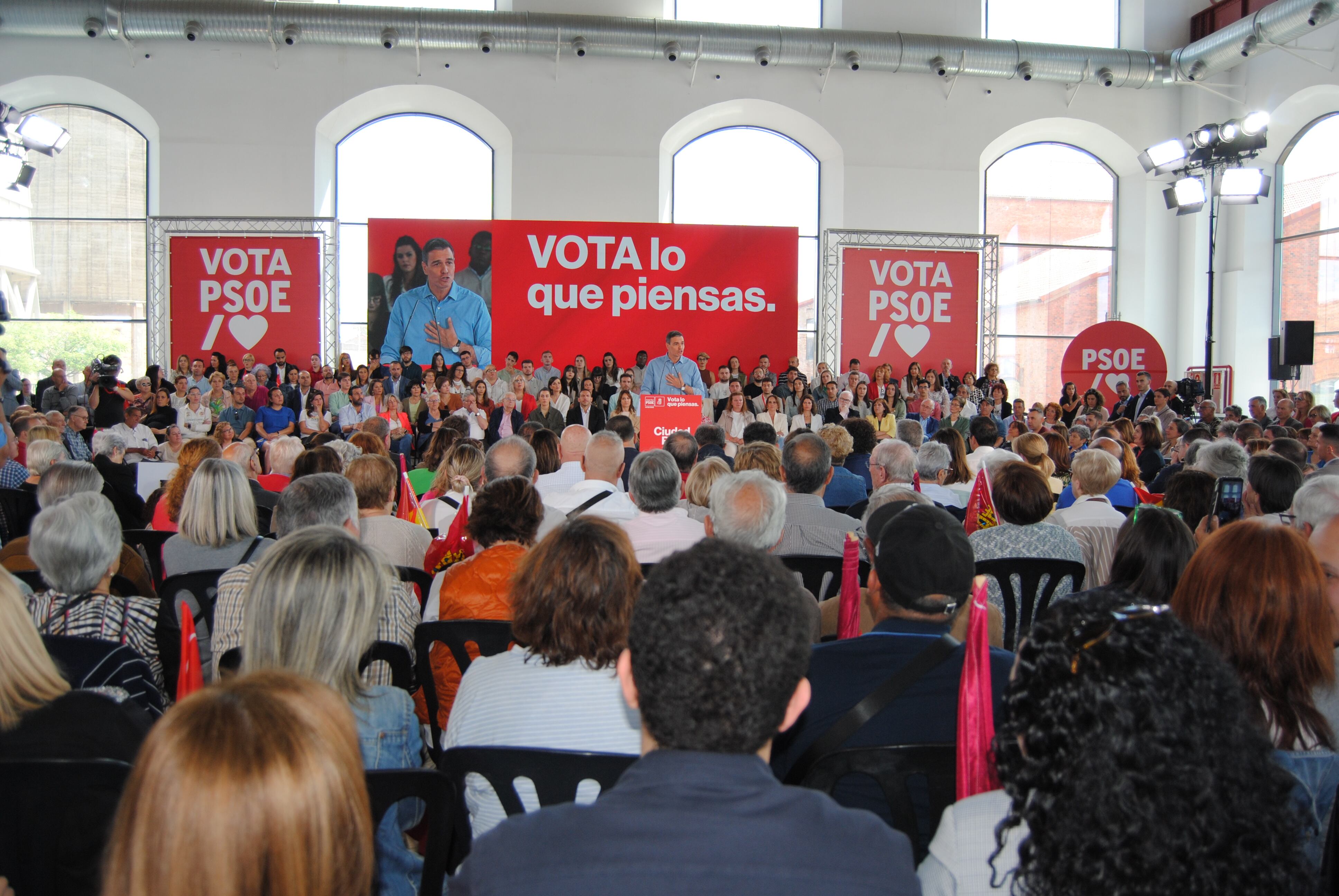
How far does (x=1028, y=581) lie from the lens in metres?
3.19

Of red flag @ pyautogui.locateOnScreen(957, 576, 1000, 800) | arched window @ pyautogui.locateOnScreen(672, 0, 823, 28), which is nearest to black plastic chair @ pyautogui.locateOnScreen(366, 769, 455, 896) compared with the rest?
red flag @ pyautogui.locateOnScreen(957, 576, 1000, 800)

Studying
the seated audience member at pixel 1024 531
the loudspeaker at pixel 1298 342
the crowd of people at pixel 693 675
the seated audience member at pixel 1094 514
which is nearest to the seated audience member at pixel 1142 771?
the crowd of people at pixel 693 675

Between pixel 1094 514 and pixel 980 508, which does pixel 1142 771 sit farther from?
pixel 1094 514

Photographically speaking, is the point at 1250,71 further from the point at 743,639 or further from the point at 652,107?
the point at 743,639

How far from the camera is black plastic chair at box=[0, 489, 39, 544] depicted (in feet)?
15.5

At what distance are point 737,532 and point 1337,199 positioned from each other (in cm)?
1396

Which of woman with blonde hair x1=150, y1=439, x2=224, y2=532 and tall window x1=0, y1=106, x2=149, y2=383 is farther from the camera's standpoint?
tall window x1=0, y1=106, x2=149, y2=383

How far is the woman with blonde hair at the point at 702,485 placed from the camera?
4266 mm

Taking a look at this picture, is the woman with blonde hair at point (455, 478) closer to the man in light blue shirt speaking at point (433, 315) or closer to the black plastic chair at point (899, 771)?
the black plastic chair at point (899, 771)

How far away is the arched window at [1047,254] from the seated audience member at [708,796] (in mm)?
15488

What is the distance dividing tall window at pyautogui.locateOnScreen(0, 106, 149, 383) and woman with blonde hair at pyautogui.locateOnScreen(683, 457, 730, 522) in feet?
39.8

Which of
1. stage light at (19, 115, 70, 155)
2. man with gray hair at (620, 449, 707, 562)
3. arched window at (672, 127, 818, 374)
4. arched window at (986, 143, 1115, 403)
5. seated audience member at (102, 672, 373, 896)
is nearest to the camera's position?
seated audience member at (102, 672, 373, 896)

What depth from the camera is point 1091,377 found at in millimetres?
13070

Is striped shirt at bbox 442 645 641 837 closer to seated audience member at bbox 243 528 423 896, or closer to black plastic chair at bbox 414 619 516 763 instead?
seated audience member at bbox 243 528 423 896
